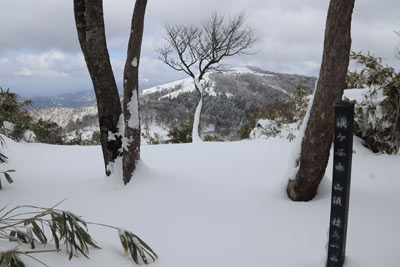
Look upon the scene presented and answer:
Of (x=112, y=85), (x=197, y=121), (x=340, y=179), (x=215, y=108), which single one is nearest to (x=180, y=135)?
(x=197, y=121)

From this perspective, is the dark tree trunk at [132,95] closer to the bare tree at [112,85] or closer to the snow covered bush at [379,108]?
the bare tree at [112,85]

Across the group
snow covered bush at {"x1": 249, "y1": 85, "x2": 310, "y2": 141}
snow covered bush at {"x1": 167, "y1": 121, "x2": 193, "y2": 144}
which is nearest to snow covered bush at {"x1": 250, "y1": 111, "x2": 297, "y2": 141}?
snow covered bush at {"x1": 249, "y1": 85, "x2": 310, "y2": 141}

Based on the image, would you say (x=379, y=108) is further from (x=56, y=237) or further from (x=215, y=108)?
(x=215, y=108)

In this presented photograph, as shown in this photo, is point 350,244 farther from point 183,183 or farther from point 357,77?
point 357,77

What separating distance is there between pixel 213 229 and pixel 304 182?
31.8 inches

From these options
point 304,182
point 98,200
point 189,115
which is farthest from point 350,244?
point 189,115

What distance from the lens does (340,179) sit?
1250 millimetres

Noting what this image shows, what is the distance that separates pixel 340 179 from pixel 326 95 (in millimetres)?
895

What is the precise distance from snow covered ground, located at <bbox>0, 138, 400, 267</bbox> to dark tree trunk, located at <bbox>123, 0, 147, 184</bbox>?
0.17m

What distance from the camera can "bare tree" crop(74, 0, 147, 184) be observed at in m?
2.62

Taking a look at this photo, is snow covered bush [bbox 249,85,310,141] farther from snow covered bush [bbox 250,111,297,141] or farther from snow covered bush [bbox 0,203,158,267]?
snow covered bush [bbox 0,203,158,267]

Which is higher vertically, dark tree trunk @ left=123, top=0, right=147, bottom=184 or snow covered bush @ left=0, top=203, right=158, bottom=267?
dark tree trunk @ left=123, top=0, right=147, bottom=184

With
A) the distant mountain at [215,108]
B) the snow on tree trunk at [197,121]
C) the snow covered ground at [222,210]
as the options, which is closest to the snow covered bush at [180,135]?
the snow on tree trunk at [197,121]

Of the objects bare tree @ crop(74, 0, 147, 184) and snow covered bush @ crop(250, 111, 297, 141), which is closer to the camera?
bare tree @ crop(74, 0, 147, 184)
